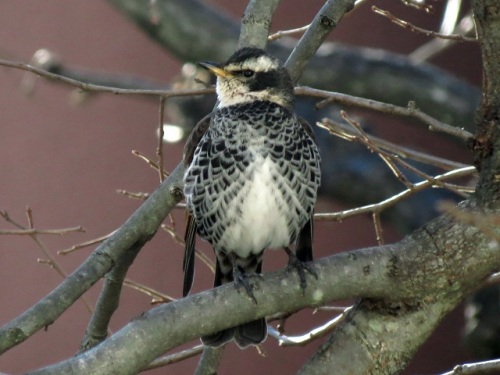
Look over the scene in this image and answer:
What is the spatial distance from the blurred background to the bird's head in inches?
113

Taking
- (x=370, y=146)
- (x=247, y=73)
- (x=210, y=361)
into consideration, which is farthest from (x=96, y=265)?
(x=247, y=73)

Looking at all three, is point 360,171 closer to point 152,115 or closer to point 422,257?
point 152,115

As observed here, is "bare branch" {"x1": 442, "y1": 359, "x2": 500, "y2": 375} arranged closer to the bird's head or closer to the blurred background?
the bird's head

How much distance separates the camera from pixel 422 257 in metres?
2.86

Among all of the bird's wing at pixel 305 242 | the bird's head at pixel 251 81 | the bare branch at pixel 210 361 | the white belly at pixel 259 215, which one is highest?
the bird's head at pixel 251 81

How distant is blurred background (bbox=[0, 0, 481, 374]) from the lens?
6.71 metres

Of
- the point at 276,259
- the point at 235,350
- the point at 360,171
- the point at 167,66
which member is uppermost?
the point at 167,66

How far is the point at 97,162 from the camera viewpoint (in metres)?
7.03

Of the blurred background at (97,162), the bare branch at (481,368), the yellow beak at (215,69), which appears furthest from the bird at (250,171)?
the blurred background at (97,162)

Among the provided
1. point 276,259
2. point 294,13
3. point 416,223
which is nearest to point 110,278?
point 416,223

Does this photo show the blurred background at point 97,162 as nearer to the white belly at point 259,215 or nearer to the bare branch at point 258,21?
the white belly at point 259,215

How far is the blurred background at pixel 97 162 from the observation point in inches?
264

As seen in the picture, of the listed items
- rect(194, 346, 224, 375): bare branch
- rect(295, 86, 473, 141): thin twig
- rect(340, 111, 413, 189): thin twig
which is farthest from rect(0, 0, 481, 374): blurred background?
rect(295, 86, 473, 141): thin twig

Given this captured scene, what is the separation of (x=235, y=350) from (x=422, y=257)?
161 inches
